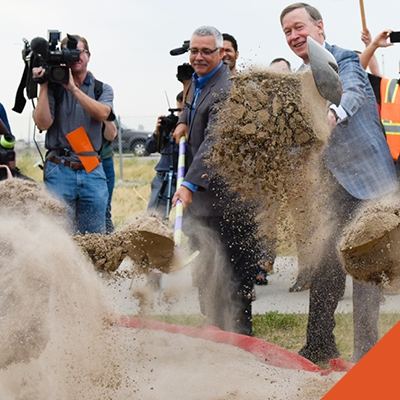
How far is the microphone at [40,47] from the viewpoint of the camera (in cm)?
432

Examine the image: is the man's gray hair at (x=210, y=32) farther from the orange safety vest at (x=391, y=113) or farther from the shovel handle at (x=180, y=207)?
the orange safety vest at (x=391, y=113)

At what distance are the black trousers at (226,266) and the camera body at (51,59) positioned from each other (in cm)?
128

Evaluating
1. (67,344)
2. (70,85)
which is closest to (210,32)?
(70,85)

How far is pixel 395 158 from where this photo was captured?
12.6ft

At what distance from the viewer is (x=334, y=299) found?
12.6ft

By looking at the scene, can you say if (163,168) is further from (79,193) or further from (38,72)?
(38,72)

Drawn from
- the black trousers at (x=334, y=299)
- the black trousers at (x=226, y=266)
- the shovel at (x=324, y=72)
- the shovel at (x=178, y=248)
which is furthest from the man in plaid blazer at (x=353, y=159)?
the shovel at (x=178, y=248)

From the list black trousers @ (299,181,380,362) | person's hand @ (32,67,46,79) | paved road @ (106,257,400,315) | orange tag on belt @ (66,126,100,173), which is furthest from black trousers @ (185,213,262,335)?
person's hand @ (32,67,46,79)

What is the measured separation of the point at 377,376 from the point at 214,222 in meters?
1.85

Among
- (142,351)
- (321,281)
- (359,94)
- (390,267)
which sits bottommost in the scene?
(142,351)

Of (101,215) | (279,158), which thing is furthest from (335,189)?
(101,215)

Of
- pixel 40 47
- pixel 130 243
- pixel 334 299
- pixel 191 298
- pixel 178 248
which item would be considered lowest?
pixel 191 298

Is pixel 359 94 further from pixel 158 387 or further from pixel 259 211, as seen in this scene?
pixel 158 387

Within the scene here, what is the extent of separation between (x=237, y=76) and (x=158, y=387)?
161 centimetres
